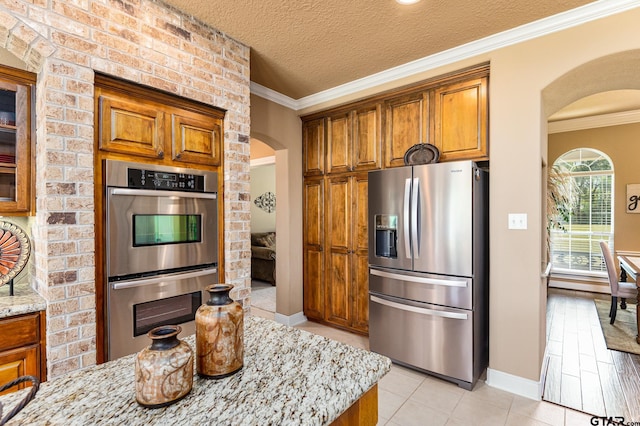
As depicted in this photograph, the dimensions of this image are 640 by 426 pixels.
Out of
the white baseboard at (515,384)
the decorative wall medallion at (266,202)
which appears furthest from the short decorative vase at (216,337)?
the decorative wall medallion at (266,202)

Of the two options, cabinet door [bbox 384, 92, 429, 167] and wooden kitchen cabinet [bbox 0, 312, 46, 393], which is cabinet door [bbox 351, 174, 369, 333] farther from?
wooden kitchen cabinet [bbox 0, 312, 46, 393]

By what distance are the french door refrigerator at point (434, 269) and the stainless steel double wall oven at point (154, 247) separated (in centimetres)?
148

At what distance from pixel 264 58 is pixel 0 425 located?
2.83m

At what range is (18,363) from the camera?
1.58m

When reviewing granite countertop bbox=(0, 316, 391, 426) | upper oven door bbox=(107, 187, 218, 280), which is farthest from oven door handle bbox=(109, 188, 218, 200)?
granite countertop bbox=(0, 316, 391, 426)

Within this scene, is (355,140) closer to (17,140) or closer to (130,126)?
(130,126)

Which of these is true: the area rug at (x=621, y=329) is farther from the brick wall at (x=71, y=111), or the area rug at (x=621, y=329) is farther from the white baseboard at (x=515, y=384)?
the brick wall at (x=71, y=111)

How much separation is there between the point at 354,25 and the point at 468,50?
40.1 inches

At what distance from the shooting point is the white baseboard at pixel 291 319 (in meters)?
3.83

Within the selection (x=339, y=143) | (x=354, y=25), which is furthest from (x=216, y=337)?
(x=339, y=143)

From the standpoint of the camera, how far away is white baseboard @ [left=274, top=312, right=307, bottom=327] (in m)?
3.83

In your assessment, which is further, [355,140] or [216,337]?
[355,140]

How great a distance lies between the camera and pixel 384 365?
3.39 feet

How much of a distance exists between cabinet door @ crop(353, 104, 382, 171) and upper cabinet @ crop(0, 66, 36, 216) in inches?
103
